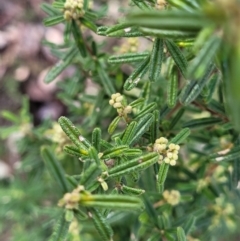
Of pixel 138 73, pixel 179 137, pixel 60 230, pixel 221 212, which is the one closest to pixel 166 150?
pixel 179 137

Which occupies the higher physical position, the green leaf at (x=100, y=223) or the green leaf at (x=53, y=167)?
the green leaf at (x=53, y=167)

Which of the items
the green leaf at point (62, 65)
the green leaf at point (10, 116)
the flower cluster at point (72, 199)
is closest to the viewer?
the flower cluster at point (72, 199)

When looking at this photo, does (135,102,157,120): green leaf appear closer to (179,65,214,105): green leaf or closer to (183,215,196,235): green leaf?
(179,65,214,105): green leaf

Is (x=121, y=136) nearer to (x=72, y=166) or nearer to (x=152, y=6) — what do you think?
(x=152, y=6)

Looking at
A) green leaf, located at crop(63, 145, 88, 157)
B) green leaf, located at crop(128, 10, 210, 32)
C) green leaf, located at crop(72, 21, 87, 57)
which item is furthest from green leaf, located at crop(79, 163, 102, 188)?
green leaf, located at crop(72, 21, 87, 57)

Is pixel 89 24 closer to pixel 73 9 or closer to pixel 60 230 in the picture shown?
pixel 73 9

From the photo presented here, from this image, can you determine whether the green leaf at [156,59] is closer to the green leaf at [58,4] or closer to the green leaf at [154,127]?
the green leaf at [154,127]

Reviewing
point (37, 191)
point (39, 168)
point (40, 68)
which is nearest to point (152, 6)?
point (39, 168)

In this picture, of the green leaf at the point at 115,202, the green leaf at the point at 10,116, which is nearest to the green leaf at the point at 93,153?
the green leaf at the point at 115,202
